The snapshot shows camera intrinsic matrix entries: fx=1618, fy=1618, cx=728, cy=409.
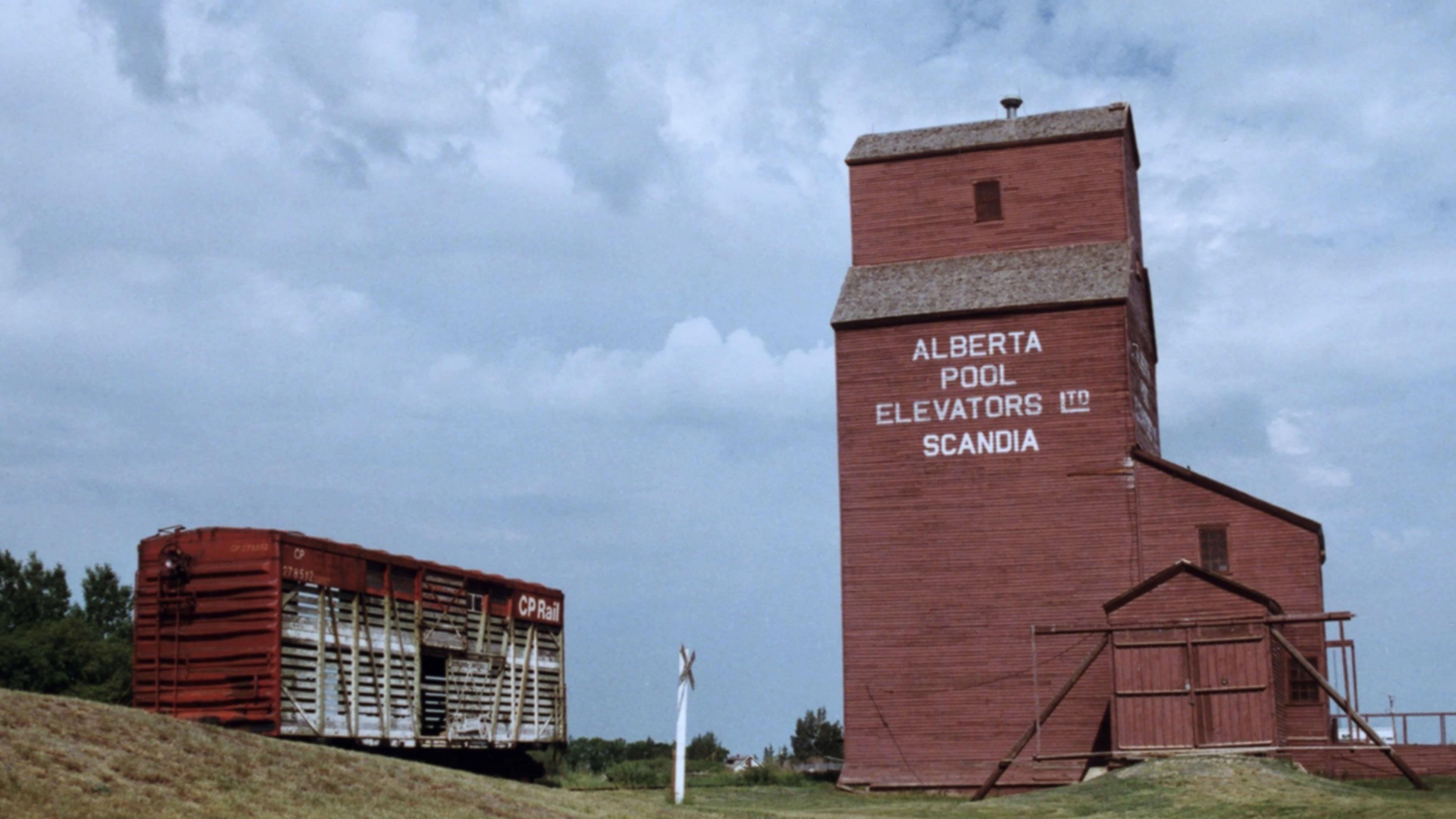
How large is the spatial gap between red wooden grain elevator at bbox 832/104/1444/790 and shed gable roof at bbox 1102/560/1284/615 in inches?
2.0

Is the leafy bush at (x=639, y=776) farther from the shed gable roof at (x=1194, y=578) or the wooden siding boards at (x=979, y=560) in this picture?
the shed gable roof at (x=1194, y=578)

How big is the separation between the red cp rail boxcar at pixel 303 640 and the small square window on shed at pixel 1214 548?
17.5 meters

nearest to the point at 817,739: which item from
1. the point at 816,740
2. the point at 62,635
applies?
the point at 816,740

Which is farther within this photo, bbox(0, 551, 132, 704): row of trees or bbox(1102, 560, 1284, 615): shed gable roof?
bbox(0, 551, 132, 704): row of trees

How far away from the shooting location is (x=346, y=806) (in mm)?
19266

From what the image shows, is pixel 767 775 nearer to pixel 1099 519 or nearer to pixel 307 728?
pixel 1099 519

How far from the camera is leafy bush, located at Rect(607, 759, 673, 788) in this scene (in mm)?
36938

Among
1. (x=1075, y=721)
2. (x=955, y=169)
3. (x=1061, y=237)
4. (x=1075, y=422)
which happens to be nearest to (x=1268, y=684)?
(x=1075, y=721)

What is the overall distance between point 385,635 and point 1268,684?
18105 millimetres

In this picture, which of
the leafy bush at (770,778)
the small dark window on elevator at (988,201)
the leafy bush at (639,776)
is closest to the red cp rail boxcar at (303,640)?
the leafy bush at (639,776)

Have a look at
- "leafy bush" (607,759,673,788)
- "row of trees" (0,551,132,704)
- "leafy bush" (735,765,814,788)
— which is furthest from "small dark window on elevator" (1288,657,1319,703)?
"row of trees" (0,551,132,704)

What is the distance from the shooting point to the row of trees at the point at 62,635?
208 ft

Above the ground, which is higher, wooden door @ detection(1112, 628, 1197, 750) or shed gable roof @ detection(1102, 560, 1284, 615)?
shed gable roof @ detection(1102, 560, 1284, 615)

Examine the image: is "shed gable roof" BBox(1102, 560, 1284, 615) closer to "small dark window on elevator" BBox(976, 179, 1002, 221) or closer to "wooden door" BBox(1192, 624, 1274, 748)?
"wooden door" BBox(1192, 624, 1274, 748)
